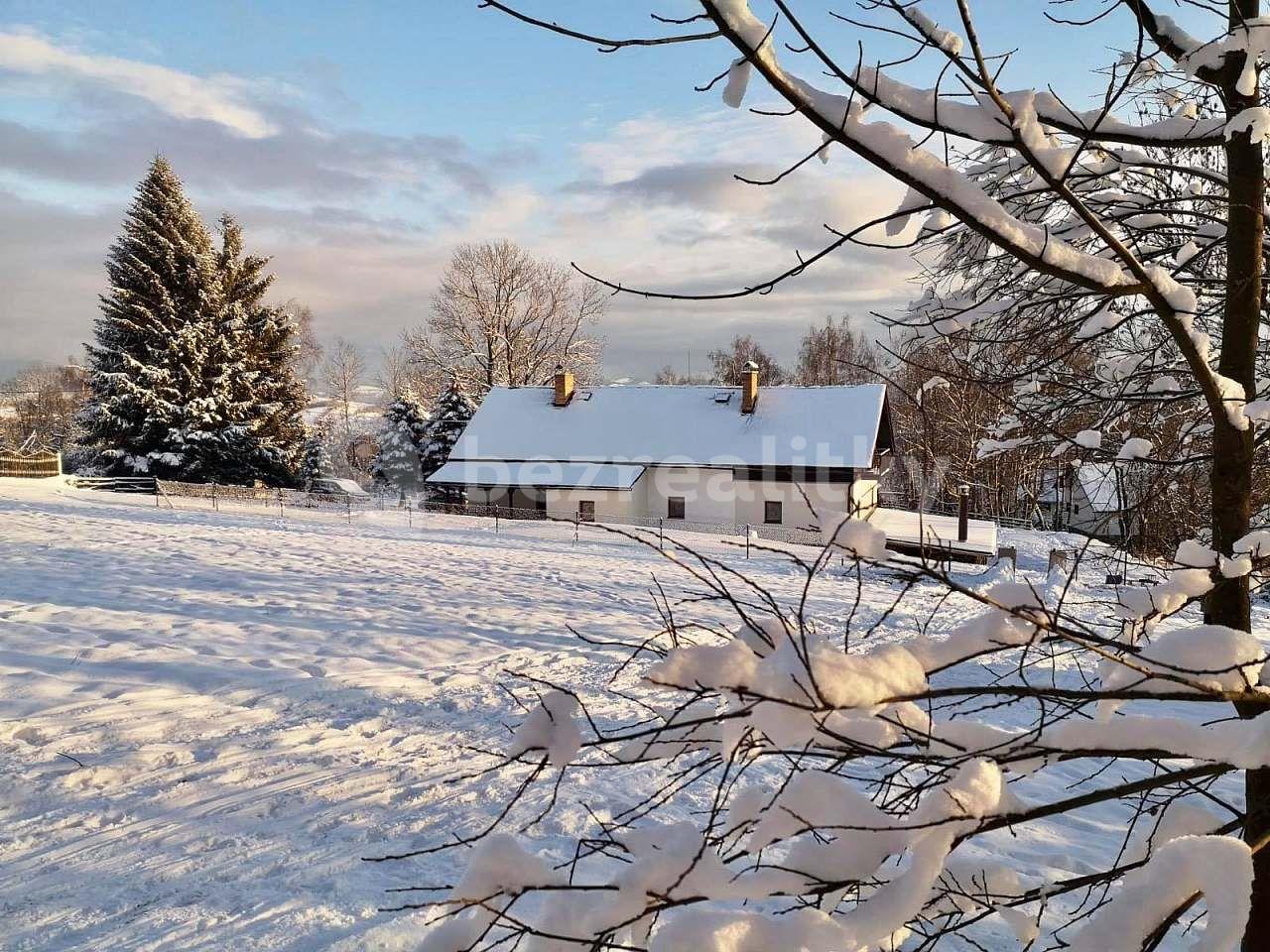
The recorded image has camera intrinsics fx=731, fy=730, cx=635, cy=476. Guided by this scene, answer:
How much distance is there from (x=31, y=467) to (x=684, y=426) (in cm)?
2592

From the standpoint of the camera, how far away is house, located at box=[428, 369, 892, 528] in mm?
27188

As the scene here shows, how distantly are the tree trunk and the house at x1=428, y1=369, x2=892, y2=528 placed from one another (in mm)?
22795

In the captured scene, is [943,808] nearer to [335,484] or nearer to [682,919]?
[682,919]

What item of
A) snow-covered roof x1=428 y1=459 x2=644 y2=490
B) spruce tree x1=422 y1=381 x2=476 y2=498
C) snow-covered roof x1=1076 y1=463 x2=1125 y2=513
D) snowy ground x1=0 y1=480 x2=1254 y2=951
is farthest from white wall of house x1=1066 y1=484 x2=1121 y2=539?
spruce tree x1=422 y1=381 x2=476 y2=498

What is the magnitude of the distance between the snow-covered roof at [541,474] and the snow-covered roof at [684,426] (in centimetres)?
42

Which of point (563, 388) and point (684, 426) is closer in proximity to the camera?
point (684, 426)

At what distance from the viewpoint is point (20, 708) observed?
6.03 m

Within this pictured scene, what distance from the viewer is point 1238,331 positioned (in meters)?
2.67

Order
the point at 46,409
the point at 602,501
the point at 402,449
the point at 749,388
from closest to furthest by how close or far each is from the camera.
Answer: the point at 602,501, the point at 749,388, the point at 402,449, the point at 46,409

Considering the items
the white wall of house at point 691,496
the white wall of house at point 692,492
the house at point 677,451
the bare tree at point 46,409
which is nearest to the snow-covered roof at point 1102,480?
the house at point 677,451

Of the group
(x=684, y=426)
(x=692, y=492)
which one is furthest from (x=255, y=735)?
(x=684, y=426)

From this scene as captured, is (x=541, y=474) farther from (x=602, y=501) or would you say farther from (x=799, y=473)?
(x=799, y=473)

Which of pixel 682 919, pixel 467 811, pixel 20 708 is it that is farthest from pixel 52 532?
pixel 682 919

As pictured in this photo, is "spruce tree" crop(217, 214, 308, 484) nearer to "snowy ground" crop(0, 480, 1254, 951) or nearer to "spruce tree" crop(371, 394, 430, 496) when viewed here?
"spruce tree" crop(371, 394, 430, 496)
